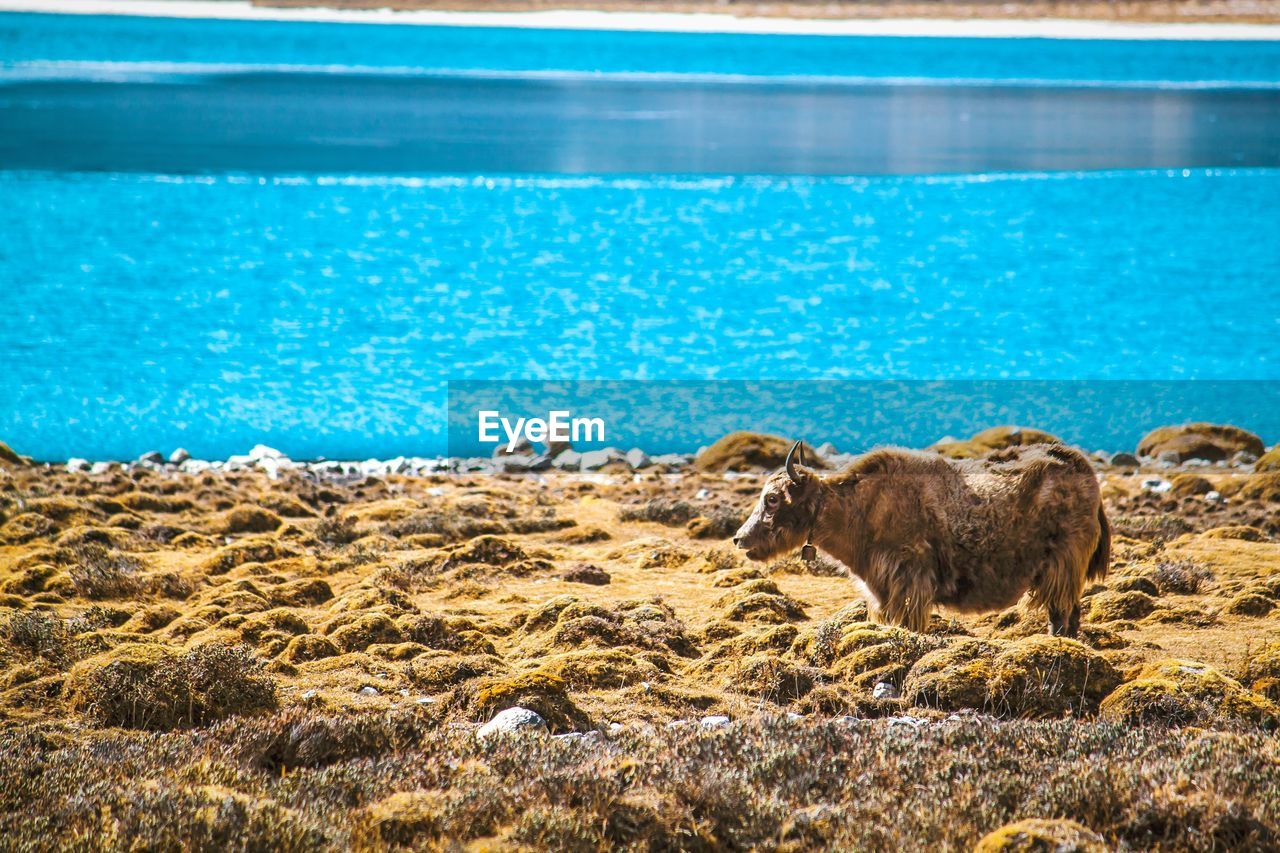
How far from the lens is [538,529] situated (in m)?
10.6

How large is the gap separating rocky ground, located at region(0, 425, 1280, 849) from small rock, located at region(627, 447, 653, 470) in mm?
2987

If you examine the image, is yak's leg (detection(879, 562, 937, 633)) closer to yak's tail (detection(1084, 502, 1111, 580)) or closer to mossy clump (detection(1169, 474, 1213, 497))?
yak's tail (detection(1084, 502, 1111, 580))

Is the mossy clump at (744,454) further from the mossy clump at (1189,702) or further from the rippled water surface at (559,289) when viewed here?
the mossy clump at (1189,702)

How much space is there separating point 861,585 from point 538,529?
14.8 ft

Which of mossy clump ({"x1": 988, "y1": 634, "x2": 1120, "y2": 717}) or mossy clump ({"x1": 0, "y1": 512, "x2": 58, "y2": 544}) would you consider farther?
mossy clump ({"x1": 0, "y1": 512, "x2": 58, "y2": 544})

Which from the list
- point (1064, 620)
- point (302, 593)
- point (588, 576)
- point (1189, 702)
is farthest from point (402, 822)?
point (588, 576)

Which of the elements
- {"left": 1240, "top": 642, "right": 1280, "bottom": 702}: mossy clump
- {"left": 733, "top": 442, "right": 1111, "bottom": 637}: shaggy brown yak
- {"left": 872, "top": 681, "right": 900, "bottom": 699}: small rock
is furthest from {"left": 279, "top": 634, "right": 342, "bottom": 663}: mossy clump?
{"left": 1240, "top": 642, "right": 1280, "bottom": 702}: mossy clump

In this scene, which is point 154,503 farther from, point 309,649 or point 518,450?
point 309,649

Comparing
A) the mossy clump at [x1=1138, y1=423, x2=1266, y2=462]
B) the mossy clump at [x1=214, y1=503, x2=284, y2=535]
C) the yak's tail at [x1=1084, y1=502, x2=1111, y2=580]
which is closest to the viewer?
the yak's tail at [x1=1084, y1=502, x2=1111, y2=580]

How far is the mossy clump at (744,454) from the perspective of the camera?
44.2ft

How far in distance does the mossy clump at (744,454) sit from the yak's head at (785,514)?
697 centimetres

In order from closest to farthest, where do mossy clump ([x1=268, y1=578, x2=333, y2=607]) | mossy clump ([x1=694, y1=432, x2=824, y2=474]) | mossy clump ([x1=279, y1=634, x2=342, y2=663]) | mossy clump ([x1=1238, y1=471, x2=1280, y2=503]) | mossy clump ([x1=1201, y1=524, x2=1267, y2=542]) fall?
1. mossy clump ([x1=279, y1=634, x2=342, y2=663])
2. mossy clump ([x1=268, y1=578, x2=333, y2=607])
3. mossy clump ([x1=1201, y1=524, x2=1267, y2=542])
4. mossy clump ([x1=1238, y1=471, x2=1280, y2=503])
5. mossy clump ([x1=694, y1=432, x2=824, y2=474])

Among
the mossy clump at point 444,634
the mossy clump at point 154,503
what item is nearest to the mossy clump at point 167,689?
the mossy clump at point 444,634

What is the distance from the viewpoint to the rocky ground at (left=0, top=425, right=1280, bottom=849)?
4172mm
